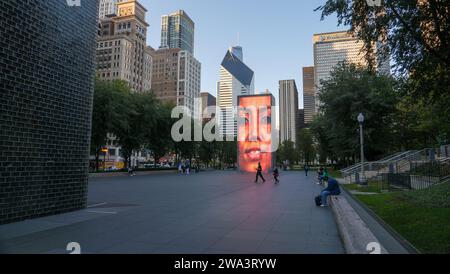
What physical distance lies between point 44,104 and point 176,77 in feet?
502

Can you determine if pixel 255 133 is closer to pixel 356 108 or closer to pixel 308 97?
pixel 356 108

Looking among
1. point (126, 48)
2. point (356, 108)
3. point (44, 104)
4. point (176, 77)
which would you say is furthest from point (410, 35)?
point (176, 77)

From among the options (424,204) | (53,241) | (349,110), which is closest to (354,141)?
(349,110)

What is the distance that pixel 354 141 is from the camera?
1347 inches

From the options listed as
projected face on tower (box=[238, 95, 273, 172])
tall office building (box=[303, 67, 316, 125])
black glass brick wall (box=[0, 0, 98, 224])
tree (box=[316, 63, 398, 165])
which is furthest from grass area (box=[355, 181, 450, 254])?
tall office building (box=[303, 67, 316, 125])

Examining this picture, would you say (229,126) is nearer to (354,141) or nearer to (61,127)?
(354,141)

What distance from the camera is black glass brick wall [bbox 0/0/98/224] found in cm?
818

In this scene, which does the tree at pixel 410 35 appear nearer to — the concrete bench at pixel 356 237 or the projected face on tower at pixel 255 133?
the concrete bench at pixel 356 237

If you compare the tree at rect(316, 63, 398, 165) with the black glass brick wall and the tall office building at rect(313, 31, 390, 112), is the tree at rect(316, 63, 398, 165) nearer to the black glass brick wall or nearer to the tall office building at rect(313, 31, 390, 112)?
the tall office building at rect(313, 31, 390, 112)

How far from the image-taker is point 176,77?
158 metres

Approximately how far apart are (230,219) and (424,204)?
651 centimetres

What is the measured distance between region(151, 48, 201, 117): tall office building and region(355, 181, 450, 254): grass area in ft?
472

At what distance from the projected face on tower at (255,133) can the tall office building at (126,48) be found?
66.3 metres

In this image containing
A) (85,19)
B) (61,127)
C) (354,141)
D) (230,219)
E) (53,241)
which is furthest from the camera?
(354,141)
